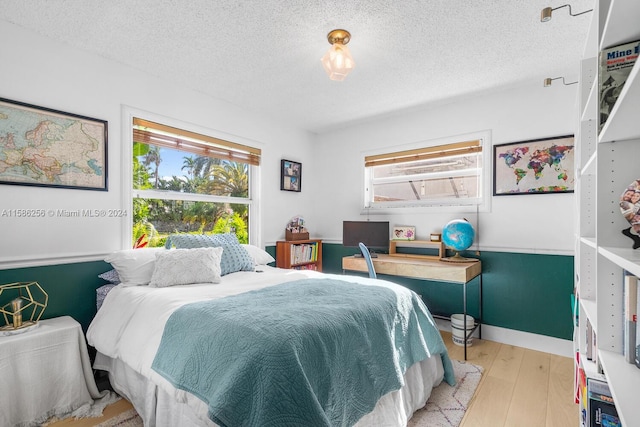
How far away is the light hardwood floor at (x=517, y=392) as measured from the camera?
1.91m

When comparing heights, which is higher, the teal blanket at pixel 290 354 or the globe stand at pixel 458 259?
the globe stand at pixel 458 259

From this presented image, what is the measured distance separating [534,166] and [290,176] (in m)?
2.67

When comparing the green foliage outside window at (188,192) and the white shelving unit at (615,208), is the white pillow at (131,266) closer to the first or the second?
the green foliage outside window at (188,192)

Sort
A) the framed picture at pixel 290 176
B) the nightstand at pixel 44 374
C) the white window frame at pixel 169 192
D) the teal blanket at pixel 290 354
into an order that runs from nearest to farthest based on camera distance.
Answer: the teal blanket at pixel 290 354 < the nightstand at pixel 44 374 < the white window frame at pixel 169 192 < the framed picture at pixel 290 176

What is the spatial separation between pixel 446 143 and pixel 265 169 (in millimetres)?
2091

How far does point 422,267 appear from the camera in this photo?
3072 millimetres

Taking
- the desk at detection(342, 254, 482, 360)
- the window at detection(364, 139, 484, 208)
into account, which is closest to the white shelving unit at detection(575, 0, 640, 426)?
the desk at detection(342, 254, 482, 360)

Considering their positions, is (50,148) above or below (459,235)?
above

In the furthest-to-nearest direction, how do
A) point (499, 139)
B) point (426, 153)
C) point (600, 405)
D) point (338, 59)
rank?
point (426, 153)
point (499, 139)
point (338, 59)
point (600, 405)

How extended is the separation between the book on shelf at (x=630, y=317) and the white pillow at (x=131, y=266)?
2.65 meters

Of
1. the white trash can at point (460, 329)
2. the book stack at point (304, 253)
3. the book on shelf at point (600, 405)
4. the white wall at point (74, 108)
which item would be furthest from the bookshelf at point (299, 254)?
the book on shelf at point (600, 405)

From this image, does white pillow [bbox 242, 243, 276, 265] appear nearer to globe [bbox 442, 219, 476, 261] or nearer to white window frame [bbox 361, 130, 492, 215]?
white window frame [bbox 361, 130, 492, 215]

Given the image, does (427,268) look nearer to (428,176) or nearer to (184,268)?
(428,176)

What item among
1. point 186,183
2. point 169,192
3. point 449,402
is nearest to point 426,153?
point 449,402
